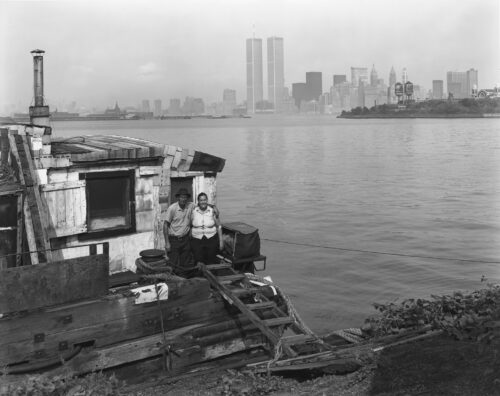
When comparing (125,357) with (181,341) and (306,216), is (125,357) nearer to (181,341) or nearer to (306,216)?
(181,341)

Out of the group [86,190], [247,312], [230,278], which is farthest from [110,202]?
[247,312]

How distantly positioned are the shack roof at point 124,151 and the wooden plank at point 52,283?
9.29ft

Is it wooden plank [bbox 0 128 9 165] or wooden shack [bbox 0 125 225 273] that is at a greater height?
wooden plank [bbox 0 128 9 165]

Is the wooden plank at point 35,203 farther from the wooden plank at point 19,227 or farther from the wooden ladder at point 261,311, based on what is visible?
the wooden ladder at point 261,311

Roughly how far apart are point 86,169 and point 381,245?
19.3 m

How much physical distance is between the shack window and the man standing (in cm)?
98

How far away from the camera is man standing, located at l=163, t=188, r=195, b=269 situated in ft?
42.1

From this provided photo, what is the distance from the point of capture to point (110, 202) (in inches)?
517

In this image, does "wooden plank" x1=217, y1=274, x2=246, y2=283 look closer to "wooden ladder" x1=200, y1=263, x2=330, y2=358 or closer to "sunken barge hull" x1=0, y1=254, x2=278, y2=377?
"wooden ladder" x1=200, y1=263, x2=330, y2=358

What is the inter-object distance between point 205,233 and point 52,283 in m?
3.68

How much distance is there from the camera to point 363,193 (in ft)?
150

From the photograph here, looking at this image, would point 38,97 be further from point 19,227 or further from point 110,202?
point 19,227

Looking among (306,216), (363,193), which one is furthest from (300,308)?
(363,193)

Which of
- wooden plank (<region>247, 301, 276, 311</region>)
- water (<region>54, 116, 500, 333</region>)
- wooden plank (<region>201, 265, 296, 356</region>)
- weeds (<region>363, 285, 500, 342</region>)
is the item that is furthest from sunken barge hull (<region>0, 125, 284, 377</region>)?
water (<region>54, 116, 500, 333</region>)
